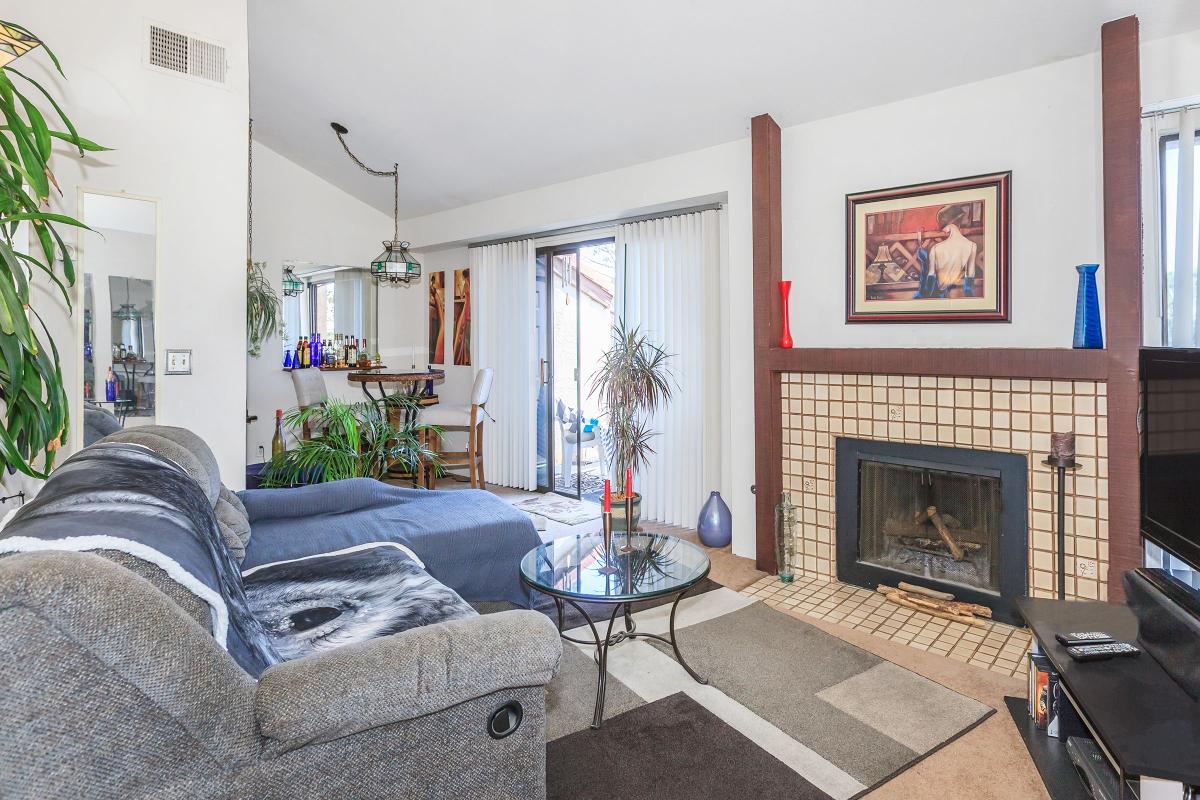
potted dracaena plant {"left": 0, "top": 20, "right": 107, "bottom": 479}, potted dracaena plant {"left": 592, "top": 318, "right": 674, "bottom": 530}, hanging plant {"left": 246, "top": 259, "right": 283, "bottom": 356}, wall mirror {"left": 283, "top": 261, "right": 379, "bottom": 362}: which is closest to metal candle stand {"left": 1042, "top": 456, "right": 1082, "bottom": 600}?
potted dracaena plant {"left": 592, "top": 318, "right": 674, "bottom": 530}

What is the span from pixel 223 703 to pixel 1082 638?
200 cm

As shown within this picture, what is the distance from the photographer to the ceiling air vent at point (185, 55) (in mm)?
2893

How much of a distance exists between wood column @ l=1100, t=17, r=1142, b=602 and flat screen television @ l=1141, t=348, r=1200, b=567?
0.62 meters

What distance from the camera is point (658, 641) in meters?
2.71

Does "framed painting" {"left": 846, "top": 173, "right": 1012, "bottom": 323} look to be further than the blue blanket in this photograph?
Yes

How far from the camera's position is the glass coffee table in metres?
2.05

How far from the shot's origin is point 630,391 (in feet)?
13.9

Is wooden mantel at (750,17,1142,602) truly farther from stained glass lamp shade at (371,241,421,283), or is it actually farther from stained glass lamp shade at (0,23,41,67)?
stained glass lamp shade at (371,241,421,283)

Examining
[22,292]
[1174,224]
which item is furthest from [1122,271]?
[22,292]

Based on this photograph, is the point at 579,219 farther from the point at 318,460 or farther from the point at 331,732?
the point at 331,732

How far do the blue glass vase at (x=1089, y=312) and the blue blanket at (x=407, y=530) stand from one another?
7.59 feet

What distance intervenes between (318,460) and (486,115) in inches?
91.2

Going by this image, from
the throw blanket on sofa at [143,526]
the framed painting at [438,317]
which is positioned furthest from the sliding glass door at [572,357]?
the throw blanket on sofa at [143,526]

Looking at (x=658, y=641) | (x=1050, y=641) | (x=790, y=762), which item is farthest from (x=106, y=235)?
(x=1050, y=641)
